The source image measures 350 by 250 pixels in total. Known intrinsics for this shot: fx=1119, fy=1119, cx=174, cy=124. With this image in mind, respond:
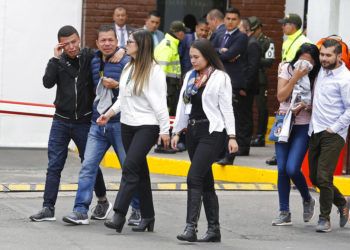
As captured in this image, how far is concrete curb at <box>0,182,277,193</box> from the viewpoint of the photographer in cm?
1313

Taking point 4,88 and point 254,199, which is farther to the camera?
point 4,88

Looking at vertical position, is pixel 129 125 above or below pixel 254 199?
above

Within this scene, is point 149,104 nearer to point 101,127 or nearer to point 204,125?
point 204,125

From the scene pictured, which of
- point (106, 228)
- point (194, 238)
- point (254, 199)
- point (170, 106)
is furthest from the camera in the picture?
point (170, 106)

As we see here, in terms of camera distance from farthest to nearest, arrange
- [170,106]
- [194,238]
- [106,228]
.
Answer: [170,106]
[106,228]
[194,238]

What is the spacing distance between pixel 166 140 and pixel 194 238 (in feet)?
3.00

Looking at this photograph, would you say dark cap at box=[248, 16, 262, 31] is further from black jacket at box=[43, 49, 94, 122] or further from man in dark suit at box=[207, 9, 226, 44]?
black jacket at box=[43, 49, 94, 122]

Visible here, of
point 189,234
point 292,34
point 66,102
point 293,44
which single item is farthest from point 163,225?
point 292,34

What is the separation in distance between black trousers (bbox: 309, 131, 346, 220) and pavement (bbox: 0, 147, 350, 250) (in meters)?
0.36

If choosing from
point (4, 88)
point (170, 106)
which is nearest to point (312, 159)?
point (170, 106)

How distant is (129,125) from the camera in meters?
10.3

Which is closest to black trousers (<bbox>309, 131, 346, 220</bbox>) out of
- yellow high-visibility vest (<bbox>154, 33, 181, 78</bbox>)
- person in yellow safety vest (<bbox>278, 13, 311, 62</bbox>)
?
person in yellow safety vest (<bbox>278, 13, 311, 62</bbox>)

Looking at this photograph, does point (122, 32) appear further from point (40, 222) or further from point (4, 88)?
point (40, 222)

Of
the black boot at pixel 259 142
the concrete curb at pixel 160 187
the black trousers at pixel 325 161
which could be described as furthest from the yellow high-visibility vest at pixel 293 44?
the black boot at pixel 259 142
